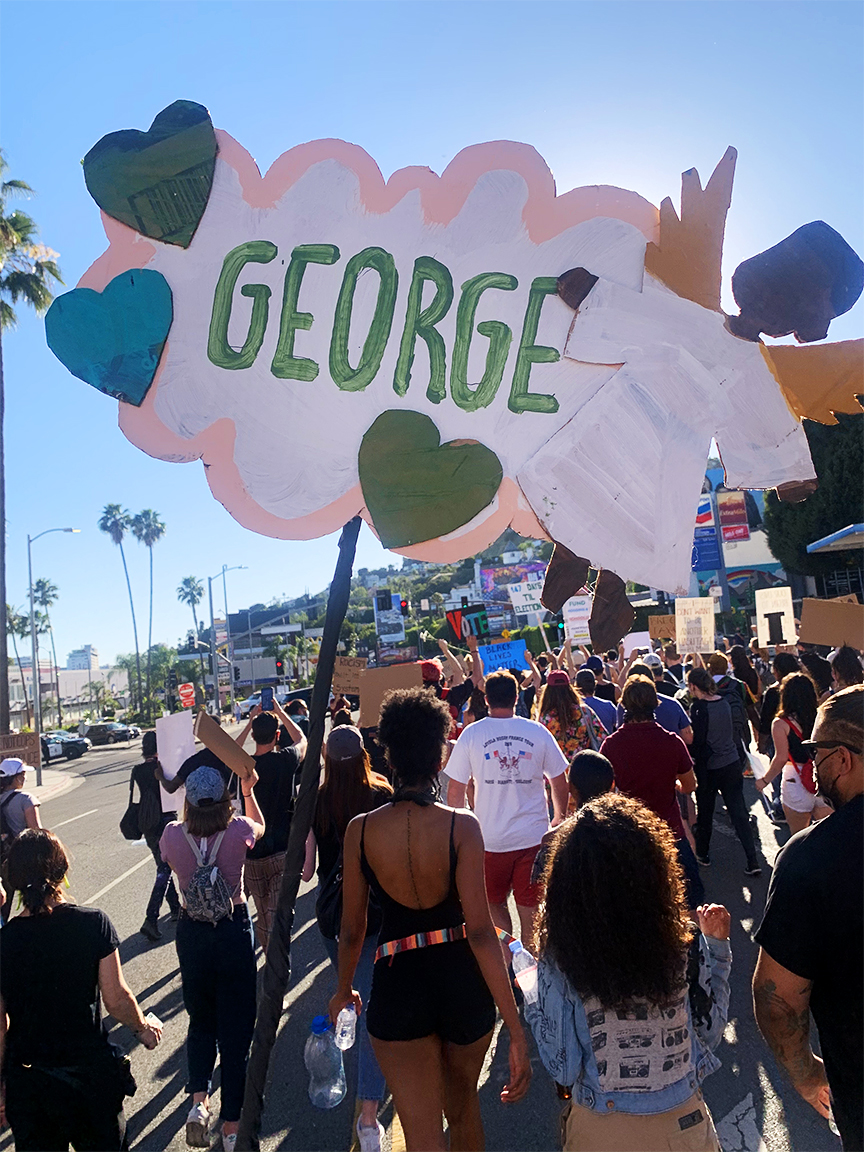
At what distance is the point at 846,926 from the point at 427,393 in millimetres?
1762

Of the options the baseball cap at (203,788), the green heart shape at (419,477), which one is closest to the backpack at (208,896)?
the baseball cap at (203,788)

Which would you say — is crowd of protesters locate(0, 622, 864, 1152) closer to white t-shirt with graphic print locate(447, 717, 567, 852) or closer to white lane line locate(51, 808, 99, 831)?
white t-shirt with graphic print locate(447, 717, 567, 852)

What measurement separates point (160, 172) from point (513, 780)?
10.2 ft

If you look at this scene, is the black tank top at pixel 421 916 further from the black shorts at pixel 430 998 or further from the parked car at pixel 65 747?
the parked car at pixel 65 747

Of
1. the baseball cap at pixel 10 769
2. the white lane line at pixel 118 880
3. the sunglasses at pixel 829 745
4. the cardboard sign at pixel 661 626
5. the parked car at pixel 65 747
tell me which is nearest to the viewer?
the sunglasses at pixel 829 745

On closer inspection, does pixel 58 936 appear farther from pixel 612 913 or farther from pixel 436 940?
pixel 612 913

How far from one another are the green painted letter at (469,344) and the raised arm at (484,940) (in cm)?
132

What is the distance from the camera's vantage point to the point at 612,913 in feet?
6.08

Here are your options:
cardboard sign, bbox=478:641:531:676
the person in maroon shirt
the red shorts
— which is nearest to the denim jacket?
the red shorts

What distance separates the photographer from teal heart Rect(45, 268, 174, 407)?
7.07 feet

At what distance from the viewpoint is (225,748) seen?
3348 millimetres

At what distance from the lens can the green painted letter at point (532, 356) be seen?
2.26 metres

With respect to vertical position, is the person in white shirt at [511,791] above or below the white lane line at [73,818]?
above

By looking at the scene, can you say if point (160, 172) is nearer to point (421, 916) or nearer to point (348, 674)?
point (421, 916)
